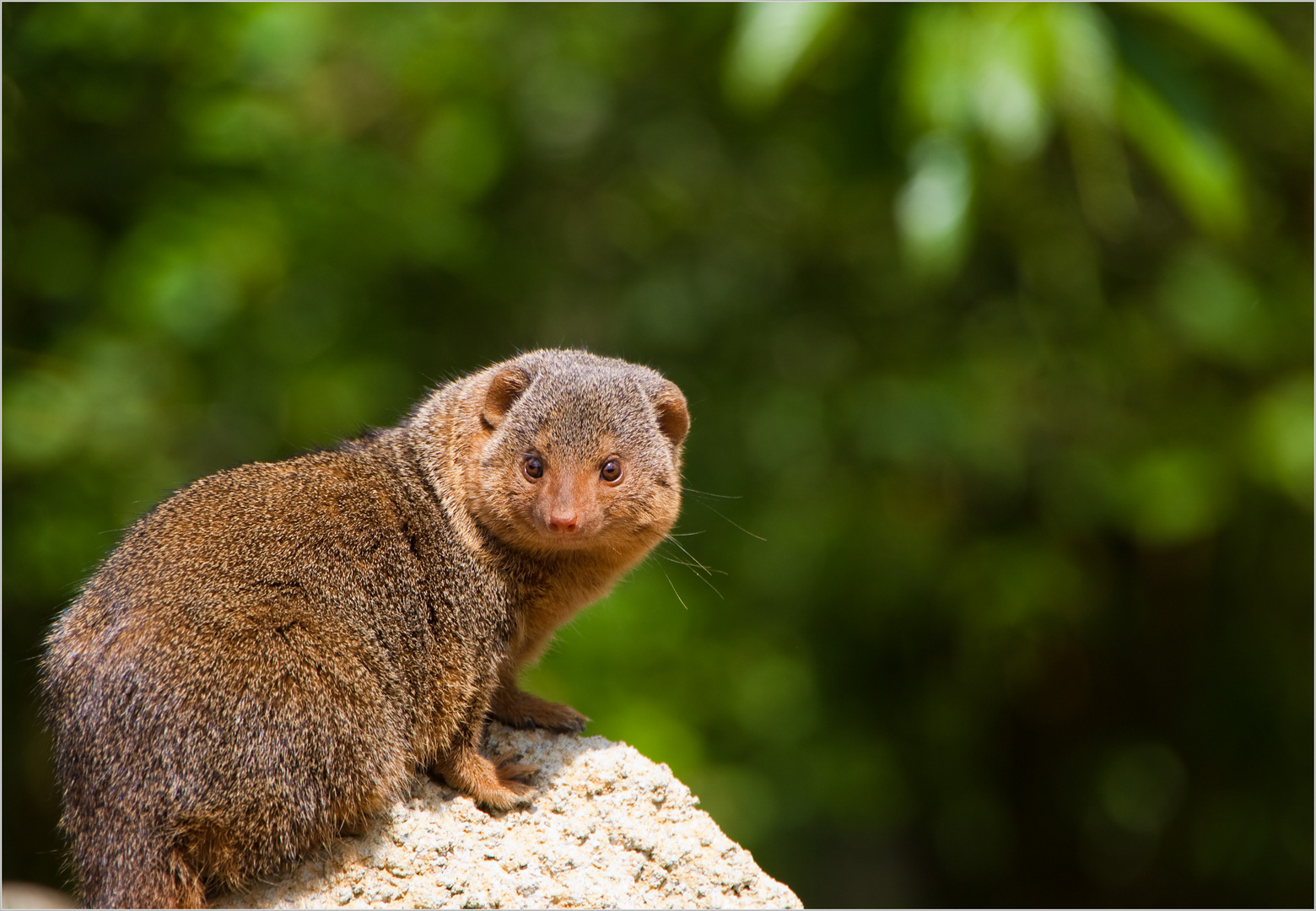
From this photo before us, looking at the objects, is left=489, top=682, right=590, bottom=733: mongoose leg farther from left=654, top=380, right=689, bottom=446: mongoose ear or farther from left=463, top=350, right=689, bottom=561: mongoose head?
left=654, top=380, right=689, bottom=446: mongoose ear

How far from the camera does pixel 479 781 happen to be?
3961 mm

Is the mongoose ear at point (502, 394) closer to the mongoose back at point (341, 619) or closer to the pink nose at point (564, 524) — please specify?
the mongoose back at point (341, 619)

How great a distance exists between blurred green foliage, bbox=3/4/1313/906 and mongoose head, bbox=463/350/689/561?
2.68m

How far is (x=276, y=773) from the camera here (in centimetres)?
345

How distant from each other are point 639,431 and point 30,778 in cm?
540

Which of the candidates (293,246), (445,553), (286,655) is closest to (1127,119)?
(445,553)

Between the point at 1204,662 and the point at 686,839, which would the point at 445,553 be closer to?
the point at 686,839

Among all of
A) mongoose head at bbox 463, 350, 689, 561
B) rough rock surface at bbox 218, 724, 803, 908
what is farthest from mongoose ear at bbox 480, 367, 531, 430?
rough rock surface at bbox 218, 724, 803, 908

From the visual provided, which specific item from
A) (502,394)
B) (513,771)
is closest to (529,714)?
(513,771)

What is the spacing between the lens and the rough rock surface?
145 inches

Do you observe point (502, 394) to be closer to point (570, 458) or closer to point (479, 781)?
point (570, 458)

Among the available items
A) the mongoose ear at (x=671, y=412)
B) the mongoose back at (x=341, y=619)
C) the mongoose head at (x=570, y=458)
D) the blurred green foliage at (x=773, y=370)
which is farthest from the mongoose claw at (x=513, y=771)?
the blurred green foliage at (x=773, y=370)

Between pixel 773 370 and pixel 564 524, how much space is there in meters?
5.11

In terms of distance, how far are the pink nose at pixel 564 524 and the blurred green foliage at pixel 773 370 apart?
3.23 meters
